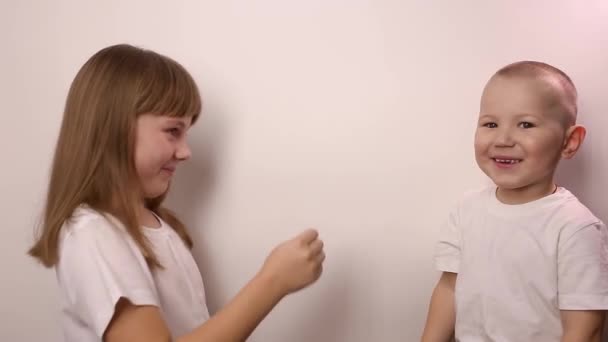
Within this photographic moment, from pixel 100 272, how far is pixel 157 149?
0.72 feet

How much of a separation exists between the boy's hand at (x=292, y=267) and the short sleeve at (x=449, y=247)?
0.73 feet

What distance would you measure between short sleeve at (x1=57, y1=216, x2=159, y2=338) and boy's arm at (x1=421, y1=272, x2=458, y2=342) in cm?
44

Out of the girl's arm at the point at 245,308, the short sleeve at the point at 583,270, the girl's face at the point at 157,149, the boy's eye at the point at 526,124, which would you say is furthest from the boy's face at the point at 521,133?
the girl's face at the point at 157,149

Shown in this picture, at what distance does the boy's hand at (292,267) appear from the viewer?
2.69 ft

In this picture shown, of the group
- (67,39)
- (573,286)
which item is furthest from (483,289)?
(67,39)

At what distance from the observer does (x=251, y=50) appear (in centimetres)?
111

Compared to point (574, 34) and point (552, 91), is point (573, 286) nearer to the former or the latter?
point (552, 91)

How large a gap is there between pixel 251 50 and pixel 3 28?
21.3 inches

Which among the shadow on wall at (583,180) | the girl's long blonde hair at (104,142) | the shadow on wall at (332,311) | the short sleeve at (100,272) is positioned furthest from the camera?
the shadow on wall at (332,311)

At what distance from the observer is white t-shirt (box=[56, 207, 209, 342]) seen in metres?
0.77

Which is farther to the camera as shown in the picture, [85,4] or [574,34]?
[85,4]

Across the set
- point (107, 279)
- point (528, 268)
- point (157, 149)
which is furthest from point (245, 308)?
point (528, 268)

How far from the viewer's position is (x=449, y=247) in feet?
3.08

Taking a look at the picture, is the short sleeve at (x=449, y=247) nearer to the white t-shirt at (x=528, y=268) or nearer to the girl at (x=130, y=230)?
the white t-shirt at (x=528, y=268)
